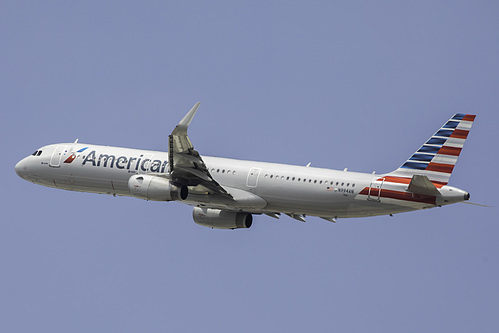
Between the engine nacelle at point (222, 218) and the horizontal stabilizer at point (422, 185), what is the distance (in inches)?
487

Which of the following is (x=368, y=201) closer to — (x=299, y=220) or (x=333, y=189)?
(x=333, y=189)

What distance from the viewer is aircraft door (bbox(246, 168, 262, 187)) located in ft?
159

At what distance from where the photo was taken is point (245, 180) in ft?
160

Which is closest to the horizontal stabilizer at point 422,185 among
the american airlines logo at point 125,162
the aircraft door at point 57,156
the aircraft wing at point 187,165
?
the aircraft wing at point 187,165

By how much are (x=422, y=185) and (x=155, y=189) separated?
1437cm

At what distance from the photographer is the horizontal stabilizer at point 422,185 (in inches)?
1714

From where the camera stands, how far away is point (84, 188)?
5281 cm

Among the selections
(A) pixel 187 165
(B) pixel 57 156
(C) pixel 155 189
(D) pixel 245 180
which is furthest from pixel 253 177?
(B) pixel 57 156

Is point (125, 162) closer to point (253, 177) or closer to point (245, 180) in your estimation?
point (245, 180)

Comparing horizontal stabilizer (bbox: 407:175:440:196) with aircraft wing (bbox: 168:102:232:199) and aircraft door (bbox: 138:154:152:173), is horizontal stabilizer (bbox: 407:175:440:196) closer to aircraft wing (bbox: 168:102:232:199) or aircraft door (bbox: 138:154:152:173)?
aircraft wing (bbox: 168:102:232:199)

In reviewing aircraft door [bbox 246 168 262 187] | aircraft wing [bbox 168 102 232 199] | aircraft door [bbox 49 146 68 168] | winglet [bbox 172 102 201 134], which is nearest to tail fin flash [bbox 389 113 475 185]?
aircraft door [bbox 246 168 262 187]

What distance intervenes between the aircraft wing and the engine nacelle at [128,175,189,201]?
0.67m

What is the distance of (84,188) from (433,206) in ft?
69.6

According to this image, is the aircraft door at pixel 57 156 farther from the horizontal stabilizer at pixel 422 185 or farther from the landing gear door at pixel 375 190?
the horizontal stabilizer at pixel 422 185
